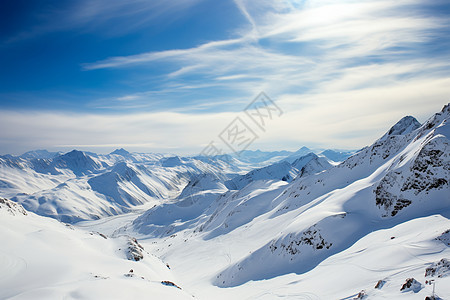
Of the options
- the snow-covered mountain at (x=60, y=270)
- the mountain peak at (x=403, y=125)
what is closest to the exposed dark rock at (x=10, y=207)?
the snow-covered mountain at (x=60, y=270)

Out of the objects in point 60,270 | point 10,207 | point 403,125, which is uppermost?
point 403,125

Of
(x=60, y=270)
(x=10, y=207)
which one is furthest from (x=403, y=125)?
(x=10, y=207)

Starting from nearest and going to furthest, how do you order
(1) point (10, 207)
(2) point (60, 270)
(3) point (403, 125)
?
(2) point (60, 270) < (1) point (10, 207) < (3) point (403, 125)

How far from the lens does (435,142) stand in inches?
1259

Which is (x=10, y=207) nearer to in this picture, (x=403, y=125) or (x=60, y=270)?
(x=60, y=270)

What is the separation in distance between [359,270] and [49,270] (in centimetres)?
3003

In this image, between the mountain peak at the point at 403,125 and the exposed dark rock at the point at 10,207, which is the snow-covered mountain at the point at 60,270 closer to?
the exposed dark rock at the point at 10,207

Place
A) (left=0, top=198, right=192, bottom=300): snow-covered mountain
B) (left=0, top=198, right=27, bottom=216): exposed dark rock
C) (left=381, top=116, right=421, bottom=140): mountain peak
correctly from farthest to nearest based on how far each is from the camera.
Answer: (left=381, top=116, right=421, bottom=140): mountain peak → (left=0, top=198, right=27, bottom=216): exposed dark rock → (left=0, top=198, right=192, bottom=300): snow-covered mountain

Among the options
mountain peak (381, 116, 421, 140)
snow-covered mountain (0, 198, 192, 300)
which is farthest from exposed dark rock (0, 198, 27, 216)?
mountain peak (381, 116, 421, 140)

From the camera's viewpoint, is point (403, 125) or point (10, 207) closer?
point (10, 207)

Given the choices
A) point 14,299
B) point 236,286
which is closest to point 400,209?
point 236,286

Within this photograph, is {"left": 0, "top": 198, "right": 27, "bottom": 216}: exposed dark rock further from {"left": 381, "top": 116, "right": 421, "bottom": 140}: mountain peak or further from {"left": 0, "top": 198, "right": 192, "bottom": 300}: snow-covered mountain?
{"left": 381, "top": 116, "right": 421, "bottom": 140}: mountain peak

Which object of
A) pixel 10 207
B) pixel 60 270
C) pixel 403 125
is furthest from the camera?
pixel 403 125

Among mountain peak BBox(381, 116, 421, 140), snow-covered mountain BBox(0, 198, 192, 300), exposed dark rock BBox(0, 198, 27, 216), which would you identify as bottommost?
snow-covered mountain BBox(0, 198, 192, 300)
